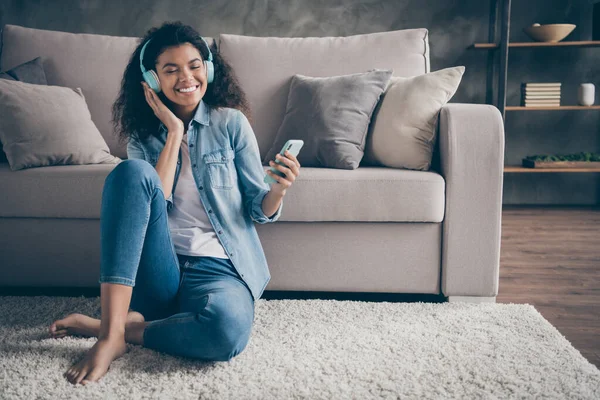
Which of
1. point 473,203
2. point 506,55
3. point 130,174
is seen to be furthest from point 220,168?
point 506,55

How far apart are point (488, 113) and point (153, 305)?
120 cm

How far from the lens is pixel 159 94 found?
155 centimetres

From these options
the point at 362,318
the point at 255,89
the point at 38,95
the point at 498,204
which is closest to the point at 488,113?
the point at 498,204

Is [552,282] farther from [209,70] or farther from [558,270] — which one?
[209,70]

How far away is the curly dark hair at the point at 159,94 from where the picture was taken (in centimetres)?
150

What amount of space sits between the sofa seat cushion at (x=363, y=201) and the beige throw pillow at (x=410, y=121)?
181 millimetres

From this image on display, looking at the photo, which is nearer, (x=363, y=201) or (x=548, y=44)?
(x=363, y=201)

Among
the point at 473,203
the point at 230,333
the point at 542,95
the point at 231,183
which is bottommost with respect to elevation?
the point at 230,333

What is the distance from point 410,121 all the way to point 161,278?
3.53 feet

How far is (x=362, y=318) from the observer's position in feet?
5.50

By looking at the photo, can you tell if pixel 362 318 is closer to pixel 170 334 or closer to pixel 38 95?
pixel 170 334

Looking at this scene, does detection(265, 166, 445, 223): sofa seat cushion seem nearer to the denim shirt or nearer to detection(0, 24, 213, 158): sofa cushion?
the denim shirt

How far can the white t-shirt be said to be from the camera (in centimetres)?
143

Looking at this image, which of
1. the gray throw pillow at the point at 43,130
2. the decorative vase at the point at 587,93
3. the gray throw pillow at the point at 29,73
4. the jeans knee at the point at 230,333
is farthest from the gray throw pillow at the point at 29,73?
the decorative vase at the point at 587,93
